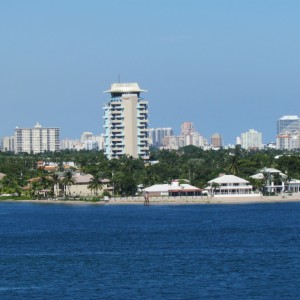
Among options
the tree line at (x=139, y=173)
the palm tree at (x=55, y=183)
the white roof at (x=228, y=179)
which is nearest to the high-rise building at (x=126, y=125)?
the tree line at (x=139, y=173)

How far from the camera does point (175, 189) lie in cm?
11331

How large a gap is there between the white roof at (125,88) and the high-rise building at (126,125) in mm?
142

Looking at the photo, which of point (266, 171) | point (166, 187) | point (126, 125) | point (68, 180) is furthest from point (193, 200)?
point (126, 125)

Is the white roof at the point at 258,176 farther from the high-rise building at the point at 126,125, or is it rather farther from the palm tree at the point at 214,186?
the high-rise building at the point at 126,125

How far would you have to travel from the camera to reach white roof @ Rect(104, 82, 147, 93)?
16412 cm

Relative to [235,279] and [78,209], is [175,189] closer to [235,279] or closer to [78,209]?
[78,209]

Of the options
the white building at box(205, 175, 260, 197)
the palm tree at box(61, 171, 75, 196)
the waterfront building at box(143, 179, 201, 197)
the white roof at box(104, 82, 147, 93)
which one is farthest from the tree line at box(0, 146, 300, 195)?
the white roof at box(104, 82, 147, 93)

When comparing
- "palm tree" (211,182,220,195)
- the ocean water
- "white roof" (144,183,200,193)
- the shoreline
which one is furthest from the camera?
"white roof" (144,183,200,193)

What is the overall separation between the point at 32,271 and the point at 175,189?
2547 inches

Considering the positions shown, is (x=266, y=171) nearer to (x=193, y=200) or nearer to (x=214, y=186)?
(x=214, y=186)

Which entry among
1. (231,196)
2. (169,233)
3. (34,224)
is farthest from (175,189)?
(169,233)

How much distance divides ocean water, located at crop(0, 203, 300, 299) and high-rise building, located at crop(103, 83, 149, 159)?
234 ft

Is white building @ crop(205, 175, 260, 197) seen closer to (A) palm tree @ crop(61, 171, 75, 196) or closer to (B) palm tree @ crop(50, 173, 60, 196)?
(A) palm tree @ crop(61, 171, 75, 196)

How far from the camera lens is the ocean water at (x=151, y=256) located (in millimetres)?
43375
